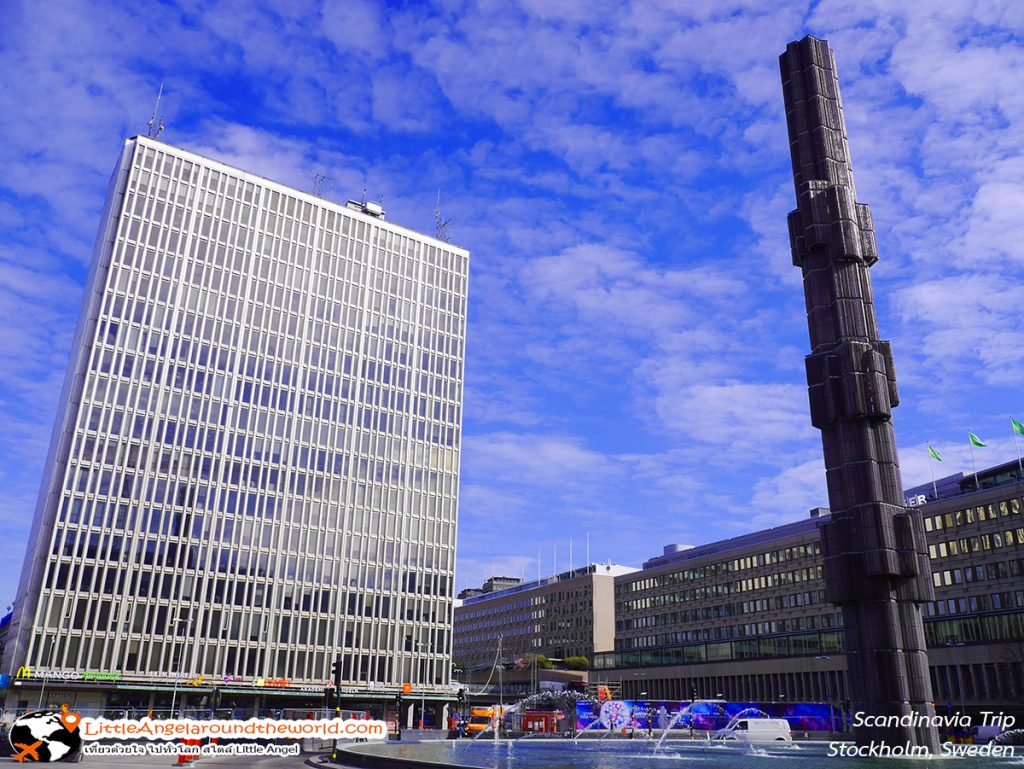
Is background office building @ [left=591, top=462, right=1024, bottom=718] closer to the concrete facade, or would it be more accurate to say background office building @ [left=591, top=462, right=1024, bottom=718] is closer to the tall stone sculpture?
the concrete facade

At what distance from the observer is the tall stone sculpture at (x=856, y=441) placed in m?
40.1

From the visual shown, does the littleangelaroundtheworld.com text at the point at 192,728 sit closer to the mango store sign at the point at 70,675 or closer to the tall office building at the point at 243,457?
the mango store sign at the point at 70,675

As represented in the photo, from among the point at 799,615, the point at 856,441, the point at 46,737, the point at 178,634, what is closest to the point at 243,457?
the point at 178,634

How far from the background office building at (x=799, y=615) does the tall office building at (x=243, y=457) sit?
4412 centimetres

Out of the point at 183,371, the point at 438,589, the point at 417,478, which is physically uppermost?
the point at 183,371

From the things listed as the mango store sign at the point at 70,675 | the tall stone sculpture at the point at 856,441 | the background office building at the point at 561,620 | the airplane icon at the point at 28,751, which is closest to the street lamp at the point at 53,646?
the mango store sign at the point at 70,675

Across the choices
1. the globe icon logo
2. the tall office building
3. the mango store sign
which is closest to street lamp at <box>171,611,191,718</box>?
the tall office building

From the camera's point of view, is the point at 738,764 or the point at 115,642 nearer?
the point at 738,764

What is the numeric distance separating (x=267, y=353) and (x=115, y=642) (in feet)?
125

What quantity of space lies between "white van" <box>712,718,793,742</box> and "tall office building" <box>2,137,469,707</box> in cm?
4561

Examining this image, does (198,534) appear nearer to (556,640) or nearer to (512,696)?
(512,696)

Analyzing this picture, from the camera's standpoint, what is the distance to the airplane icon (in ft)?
105

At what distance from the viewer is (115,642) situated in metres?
84.6

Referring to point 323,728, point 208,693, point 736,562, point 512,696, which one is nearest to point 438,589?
point 208,693
